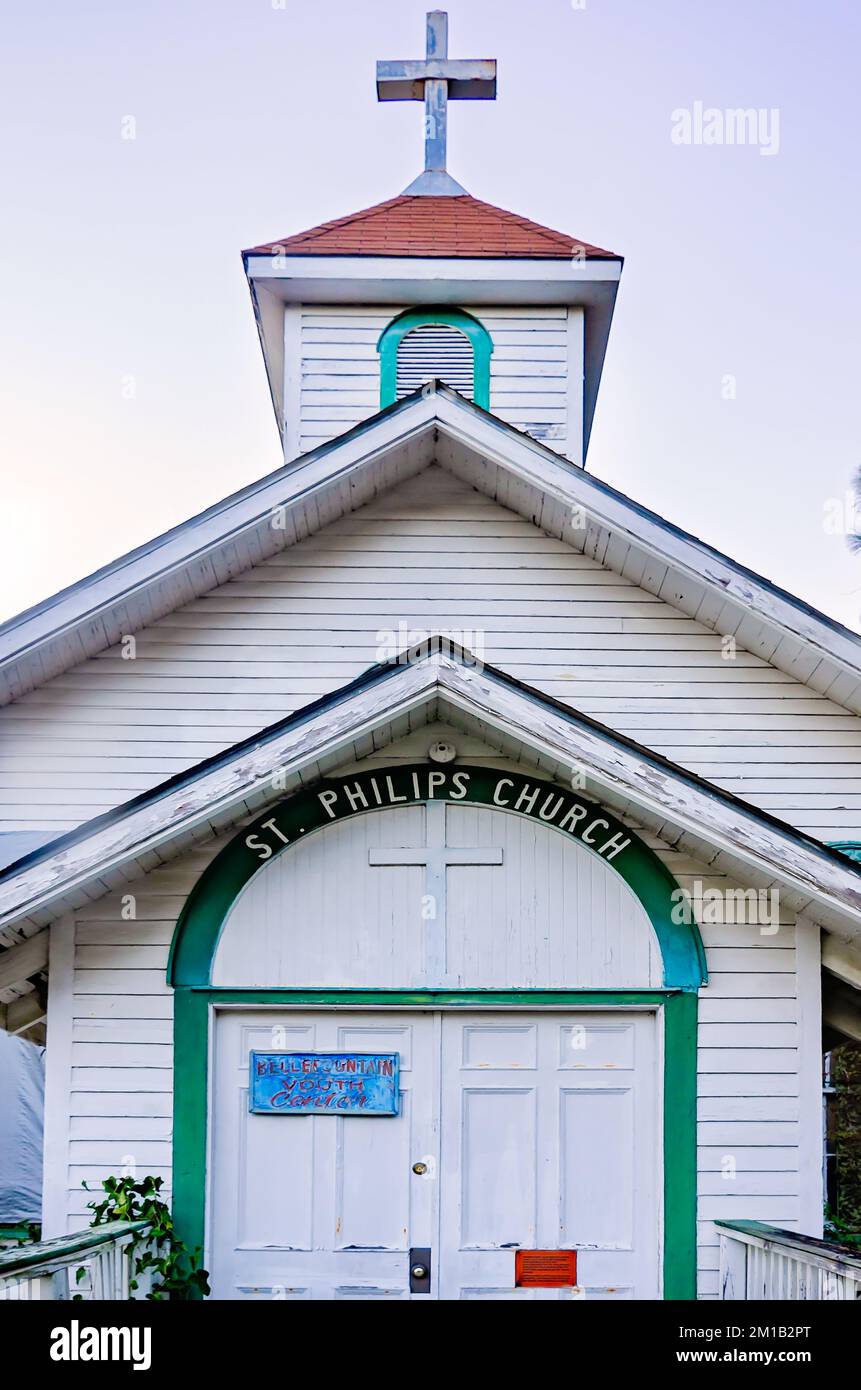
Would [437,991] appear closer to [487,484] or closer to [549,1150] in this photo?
[549,1150]

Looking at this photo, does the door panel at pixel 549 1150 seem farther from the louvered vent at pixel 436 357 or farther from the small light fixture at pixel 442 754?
the louvered vent at pixel 436 357

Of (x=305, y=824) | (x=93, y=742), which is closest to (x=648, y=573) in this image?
(x=305, y=824)

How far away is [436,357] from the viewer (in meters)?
12.1

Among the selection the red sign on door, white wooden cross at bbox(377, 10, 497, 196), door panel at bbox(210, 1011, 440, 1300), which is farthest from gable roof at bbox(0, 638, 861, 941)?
white wooden cross at bbox(377, 10, 497, 196)

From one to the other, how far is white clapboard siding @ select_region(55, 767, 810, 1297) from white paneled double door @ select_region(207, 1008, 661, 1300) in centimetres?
28

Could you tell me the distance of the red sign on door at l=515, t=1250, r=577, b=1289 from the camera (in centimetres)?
745

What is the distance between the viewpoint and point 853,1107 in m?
15.4

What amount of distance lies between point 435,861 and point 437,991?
0.67m

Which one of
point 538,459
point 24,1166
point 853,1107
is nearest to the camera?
point 538,459

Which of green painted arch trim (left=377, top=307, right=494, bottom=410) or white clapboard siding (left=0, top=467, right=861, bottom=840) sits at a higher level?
green painted arch trim (left=377, top=307, right=494, bottom=410)

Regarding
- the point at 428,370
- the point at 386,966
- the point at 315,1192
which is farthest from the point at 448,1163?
the point at 428,370

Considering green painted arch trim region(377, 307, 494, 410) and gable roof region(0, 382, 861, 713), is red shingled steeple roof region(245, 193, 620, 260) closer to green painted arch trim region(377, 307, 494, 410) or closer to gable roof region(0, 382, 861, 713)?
green painted arch trim region(377, 307, 494, 410)
